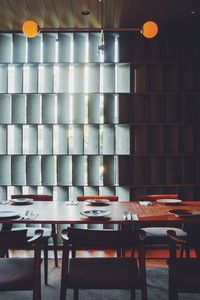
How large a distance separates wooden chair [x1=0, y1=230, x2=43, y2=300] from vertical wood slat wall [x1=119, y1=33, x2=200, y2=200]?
2.58 metres

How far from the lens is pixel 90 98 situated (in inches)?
182

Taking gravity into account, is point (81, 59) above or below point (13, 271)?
above

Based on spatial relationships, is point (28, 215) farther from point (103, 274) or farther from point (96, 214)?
point (103, 274)

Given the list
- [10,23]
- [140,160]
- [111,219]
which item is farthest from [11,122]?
[111,219]

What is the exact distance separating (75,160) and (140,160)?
2.96ft

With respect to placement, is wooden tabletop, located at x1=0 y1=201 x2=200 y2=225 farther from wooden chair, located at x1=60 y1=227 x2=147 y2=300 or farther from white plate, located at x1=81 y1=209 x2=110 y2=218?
wooden chair, located at x1=60 y1=227 x2=147 y2=300

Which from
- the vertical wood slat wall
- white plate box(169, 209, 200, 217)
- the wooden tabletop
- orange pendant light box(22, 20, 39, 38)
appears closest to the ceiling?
the vertical wood slat wall

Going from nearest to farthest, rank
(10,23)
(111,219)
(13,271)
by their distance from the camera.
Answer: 1. (13,271)
2. (111,219)
3. (10,23)

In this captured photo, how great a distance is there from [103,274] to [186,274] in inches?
20.7

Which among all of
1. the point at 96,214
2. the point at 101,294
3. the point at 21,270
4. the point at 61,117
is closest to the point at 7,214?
the point at 21,270

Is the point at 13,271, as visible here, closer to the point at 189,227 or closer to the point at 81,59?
the point at 189,227

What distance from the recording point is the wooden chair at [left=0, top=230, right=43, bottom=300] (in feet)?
6.59

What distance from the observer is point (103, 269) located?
2.22 m

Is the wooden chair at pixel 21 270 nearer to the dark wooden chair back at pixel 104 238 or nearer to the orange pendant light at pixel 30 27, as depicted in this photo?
the dark wooden chair back at pixel 104 238
